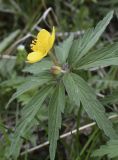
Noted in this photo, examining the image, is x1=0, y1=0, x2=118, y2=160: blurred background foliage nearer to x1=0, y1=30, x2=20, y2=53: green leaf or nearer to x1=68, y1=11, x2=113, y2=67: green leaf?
x1=0, y1=30, x2=20, y2=53: green leaf

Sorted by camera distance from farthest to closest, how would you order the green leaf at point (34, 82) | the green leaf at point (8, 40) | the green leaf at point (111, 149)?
the green leaf at point (8, 40)
the green leaf at point (34, 82)
the green leaf at point (111, 149)

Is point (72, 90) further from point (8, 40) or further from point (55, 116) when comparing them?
point (8, 40)

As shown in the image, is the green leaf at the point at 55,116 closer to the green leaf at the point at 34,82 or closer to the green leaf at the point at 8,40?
the green leaf at the point at 34,82

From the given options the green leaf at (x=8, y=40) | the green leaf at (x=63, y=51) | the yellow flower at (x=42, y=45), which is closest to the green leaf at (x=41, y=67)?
the green leaf at (x=63, y=51)

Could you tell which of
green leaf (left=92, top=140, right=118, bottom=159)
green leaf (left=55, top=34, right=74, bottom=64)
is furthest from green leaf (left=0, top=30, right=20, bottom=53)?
green leaf (left=92, top=140, right=118, bottom=159)

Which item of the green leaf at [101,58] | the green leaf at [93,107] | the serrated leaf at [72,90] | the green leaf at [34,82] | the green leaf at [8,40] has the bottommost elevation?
the green leaf at [93,107]
